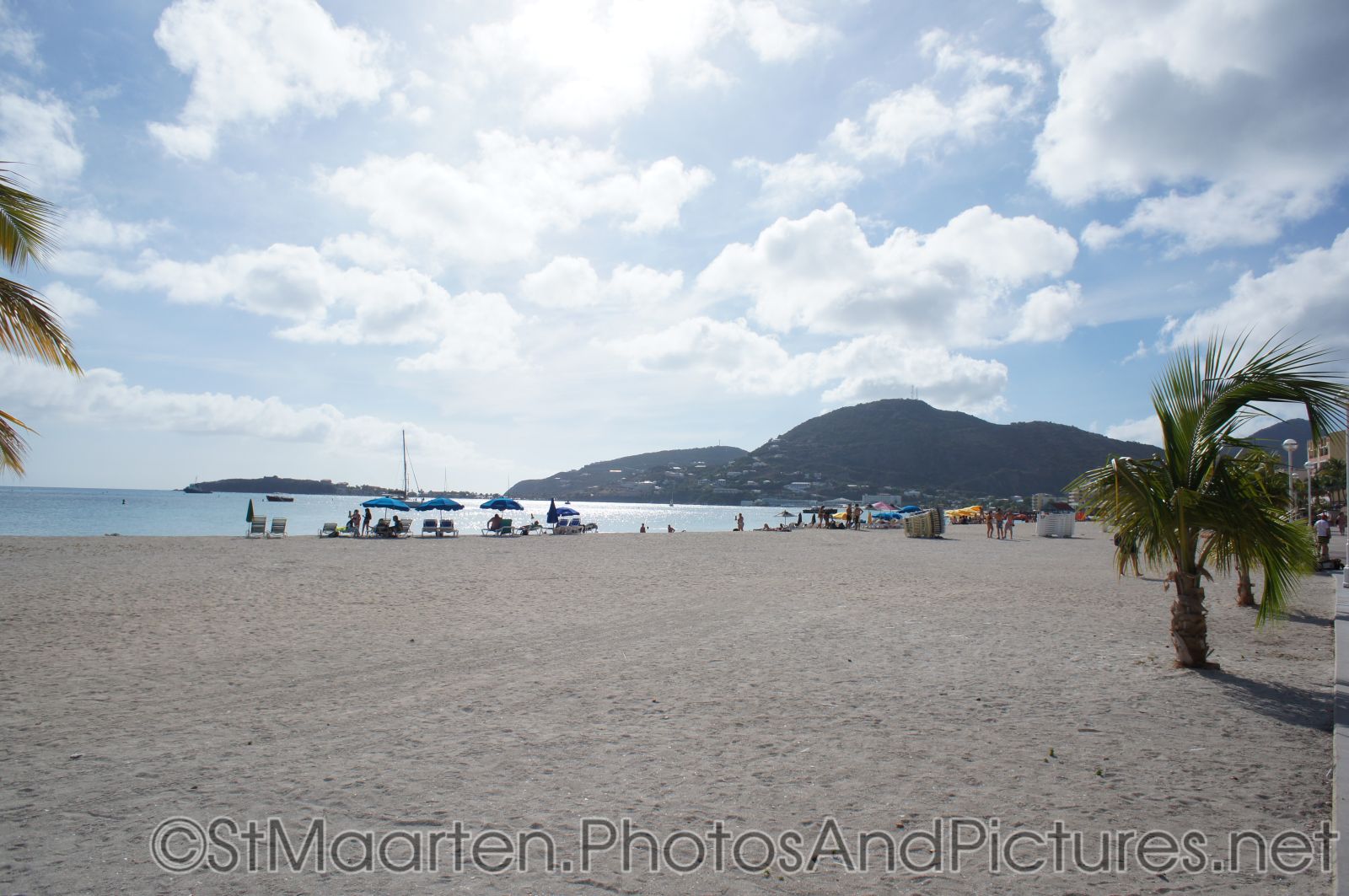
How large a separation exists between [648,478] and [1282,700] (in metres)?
166

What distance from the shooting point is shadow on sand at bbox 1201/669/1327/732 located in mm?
5242

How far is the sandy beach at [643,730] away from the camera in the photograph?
3309mm

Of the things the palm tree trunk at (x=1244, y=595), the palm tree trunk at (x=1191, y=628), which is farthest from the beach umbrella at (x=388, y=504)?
the palm tree trunk at (x=1191, y=628)

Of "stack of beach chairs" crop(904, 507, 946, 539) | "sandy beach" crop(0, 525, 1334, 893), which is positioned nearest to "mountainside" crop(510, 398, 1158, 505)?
"stack of beach chairs" crop(904, 507, 946, 539)

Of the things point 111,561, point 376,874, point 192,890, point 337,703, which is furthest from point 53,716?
point 111,561

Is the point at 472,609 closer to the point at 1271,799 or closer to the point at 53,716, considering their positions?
the point at 53,716

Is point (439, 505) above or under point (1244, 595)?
above

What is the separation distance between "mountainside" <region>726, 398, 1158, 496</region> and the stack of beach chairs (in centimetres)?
7983

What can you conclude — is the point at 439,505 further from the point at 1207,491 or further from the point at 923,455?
the point at 923,455

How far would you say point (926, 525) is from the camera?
32812mm

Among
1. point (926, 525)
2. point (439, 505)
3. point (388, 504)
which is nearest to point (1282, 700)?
point (926, 525)

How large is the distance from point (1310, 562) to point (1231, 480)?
86 cm

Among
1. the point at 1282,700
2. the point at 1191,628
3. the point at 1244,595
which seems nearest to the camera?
the point at 1282,700

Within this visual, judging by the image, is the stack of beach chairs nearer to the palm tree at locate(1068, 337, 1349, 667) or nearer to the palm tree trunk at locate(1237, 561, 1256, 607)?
the palm tree trunk at locate(1237, 561, 1256, 607)
